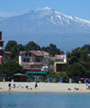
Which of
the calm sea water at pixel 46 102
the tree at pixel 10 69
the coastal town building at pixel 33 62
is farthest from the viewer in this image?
the coastal town building at pixel 33 62

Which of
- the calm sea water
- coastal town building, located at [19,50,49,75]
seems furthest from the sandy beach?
coastal town building, located at [19,50,49,75]

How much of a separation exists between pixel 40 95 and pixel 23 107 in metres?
17.3

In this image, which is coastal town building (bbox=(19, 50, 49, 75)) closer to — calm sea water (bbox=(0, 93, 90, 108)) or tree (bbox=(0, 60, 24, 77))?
tree (bbox=(0, 60, 24, 77))

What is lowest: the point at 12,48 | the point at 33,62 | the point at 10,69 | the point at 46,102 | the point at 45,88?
the point at 46,102

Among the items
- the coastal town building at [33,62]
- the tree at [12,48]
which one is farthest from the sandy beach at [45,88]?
the tree at [12,48]

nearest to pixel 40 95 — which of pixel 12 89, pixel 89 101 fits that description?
pixel 12 89

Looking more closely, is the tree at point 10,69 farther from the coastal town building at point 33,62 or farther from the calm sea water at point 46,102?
the calm sea water at point 46,102

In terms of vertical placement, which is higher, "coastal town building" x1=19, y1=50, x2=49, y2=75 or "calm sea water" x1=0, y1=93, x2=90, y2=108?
"coastal town building" x1=19, y1=50, x2=49, y2=75

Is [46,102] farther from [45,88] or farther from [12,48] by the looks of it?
[12,48]

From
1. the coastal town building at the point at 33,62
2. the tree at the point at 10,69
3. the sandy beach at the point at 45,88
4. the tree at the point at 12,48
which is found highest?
the tree at the point at 12,48

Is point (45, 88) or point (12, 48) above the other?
point (12, 48)

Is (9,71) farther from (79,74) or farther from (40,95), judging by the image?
(40,95)

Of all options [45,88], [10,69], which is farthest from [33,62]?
[45,88]

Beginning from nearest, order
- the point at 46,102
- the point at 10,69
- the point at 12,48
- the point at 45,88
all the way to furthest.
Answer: the point at 46,102, the point at 45,88, the point at 10,69, the point at 12,48
